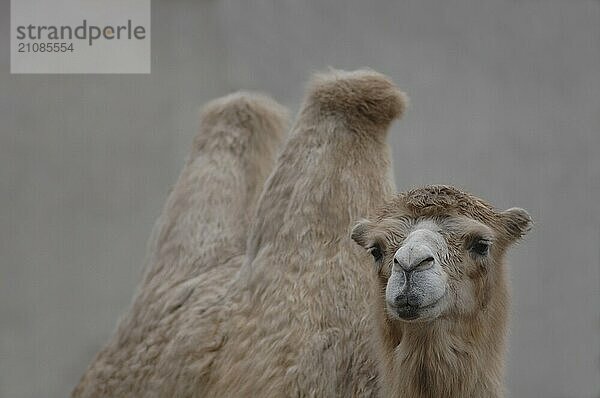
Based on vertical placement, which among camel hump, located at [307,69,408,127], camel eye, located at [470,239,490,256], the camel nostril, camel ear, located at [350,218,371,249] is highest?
camel hump, located at [307,69,408,127]

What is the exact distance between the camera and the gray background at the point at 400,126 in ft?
10.5

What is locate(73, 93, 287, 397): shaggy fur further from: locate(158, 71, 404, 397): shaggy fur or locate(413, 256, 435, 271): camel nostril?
locate(413, 256, 435, 271): camel nostril

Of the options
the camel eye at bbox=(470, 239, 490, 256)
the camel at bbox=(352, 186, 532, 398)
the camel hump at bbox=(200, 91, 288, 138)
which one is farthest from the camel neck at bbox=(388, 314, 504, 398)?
the camel hump at bbox=(200, 91, 288, 138)

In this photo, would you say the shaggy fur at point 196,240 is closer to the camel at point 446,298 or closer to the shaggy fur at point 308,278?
the shaggy fur at point 308,278

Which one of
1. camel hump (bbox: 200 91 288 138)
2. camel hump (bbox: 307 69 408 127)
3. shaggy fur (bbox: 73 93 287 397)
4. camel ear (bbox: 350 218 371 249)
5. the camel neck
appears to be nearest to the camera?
the camel neck

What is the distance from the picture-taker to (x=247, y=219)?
9.12ft

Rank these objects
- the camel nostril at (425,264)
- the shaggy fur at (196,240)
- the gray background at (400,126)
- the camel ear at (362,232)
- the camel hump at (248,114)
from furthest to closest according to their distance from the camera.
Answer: the gray background at (400,126) → the camel hump at (248,114) → the shaggy fur at (196,240) → the camel ear at (362,232) → the camel nostril at (425,264)

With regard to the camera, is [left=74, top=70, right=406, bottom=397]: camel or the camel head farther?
[left=74, top=70, right=406, bottom=397]: camel

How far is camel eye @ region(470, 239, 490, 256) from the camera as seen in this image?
1.80 metres

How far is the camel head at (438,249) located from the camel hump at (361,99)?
53 centimetres

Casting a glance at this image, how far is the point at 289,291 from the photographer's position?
87.4 inches

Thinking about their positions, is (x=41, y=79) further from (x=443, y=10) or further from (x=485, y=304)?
(x=485, y=304)

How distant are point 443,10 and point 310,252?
1177 mm

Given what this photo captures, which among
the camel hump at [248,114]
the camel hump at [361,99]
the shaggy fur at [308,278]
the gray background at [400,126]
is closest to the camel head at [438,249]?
the shaggy fur at [308,278]
